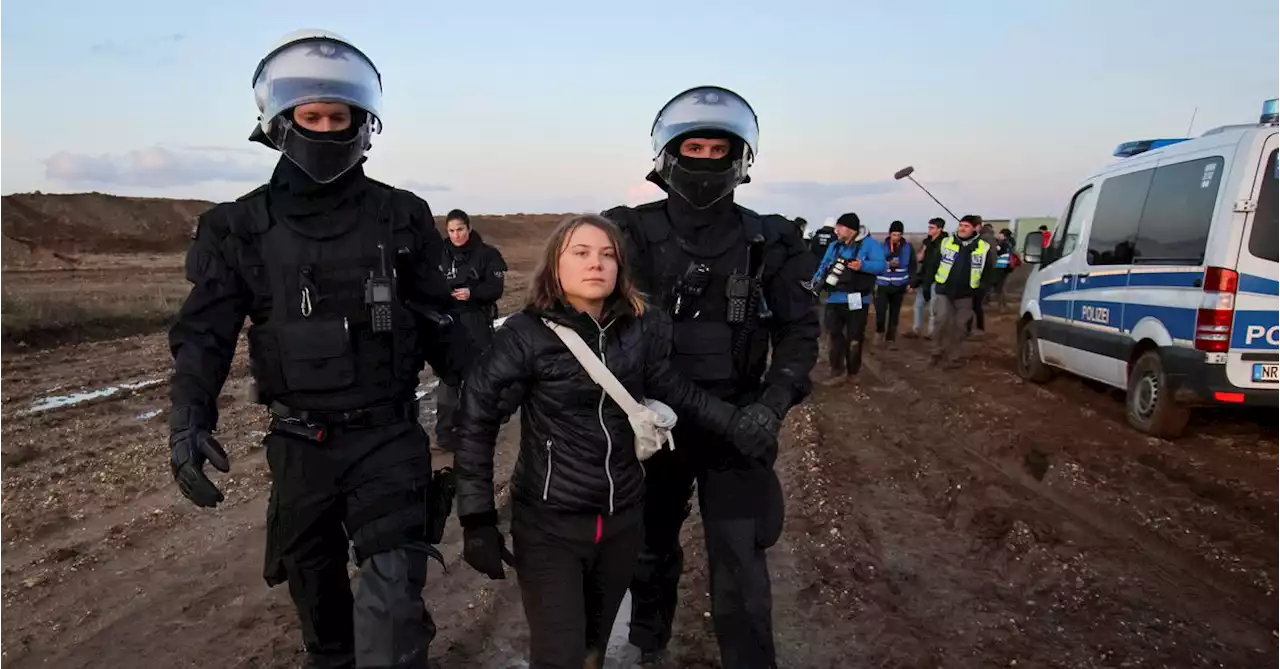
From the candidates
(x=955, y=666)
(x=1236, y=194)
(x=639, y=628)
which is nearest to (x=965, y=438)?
(x=1236, y=194)

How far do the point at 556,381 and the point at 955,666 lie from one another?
2087 mm

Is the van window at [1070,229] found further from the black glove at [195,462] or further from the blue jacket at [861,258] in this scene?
the black glove at [195,462]

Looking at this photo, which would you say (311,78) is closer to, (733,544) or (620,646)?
(733,544)

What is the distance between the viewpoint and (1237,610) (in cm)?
398

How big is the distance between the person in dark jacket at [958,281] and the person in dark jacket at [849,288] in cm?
96

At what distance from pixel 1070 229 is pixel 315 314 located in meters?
8.18

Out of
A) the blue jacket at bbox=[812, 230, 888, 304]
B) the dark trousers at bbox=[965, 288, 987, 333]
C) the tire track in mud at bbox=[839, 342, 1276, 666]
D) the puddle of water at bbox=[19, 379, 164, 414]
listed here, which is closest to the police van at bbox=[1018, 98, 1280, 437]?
the tire track in mud at bbox=[839, 342, 1276, 666]

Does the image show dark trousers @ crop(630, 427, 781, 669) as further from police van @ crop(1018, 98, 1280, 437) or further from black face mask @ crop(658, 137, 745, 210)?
police van @ crop(1018, 98, 1280, 437)

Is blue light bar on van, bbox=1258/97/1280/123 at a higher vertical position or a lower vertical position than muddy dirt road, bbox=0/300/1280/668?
higher

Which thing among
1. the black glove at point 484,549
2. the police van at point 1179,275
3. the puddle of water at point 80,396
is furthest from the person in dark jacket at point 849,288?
the puddle of water at point 80,396

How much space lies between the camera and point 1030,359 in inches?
387

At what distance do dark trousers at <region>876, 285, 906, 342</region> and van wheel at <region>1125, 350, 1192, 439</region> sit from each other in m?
5.25

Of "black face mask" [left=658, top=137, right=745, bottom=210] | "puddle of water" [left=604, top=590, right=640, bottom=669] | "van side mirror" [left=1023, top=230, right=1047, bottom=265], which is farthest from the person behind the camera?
"van side mirror" [left=1023, top=230, right=1047, bottom=265]

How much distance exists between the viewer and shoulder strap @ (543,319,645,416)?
8.61 ft
